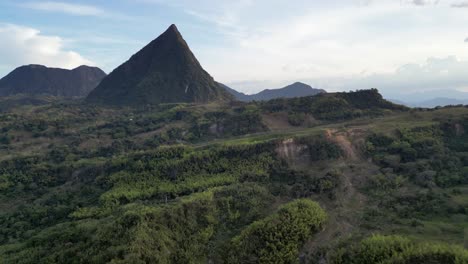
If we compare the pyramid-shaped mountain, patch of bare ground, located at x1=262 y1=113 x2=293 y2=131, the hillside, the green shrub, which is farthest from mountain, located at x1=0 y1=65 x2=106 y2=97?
the green shrub

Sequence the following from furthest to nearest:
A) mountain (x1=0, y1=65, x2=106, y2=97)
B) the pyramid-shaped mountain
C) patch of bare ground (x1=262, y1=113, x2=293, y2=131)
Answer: mountain (x1=0, y1=65, x2=106, y2=97), the pyramid-shaped mountain, patch of bare ground (x1=262, y1=113, x2=293, y2=131)

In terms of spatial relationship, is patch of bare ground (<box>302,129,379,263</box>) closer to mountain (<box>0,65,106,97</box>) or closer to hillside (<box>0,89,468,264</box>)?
hillside (<box>0,89,468,264</box>)

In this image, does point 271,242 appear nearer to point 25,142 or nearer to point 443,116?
point 443,116

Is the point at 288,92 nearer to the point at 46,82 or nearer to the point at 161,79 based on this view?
the point at 161,79

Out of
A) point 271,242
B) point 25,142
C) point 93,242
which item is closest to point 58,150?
point 25,142

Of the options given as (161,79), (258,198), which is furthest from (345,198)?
(161,79)

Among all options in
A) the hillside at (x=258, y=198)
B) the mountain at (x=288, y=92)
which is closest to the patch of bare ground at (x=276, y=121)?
the hillside at (x=258, y=198)

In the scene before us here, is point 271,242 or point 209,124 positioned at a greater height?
point 209,124
